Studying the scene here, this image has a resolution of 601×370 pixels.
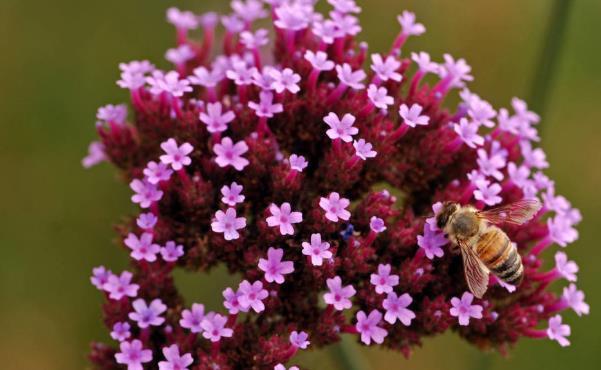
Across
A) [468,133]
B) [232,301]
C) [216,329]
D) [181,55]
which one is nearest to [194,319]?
[216,329]

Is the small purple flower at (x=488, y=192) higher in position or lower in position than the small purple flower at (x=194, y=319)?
higher

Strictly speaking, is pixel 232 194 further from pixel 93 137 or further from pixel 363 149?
pixel 93 137

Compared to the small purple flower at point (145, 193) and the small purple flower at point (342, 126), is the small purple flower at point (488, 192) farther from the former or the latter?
the small purple flower at point (145, 193)

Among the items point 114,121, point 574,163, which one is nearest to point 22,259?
point 114,121

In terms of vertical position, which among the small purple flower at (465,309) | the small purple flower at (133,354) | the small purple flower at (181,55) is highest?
the small purple flower at (181,55)

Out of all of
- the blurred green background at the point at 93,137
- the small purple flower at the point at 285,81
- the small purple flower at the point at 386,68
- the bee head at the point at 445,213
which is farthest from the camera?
the blurred green background at the point at 93,137

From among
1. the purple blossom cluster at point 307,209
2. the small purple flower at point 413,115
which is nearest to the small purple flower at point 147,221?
the purple blossom cluster at point 307,209
